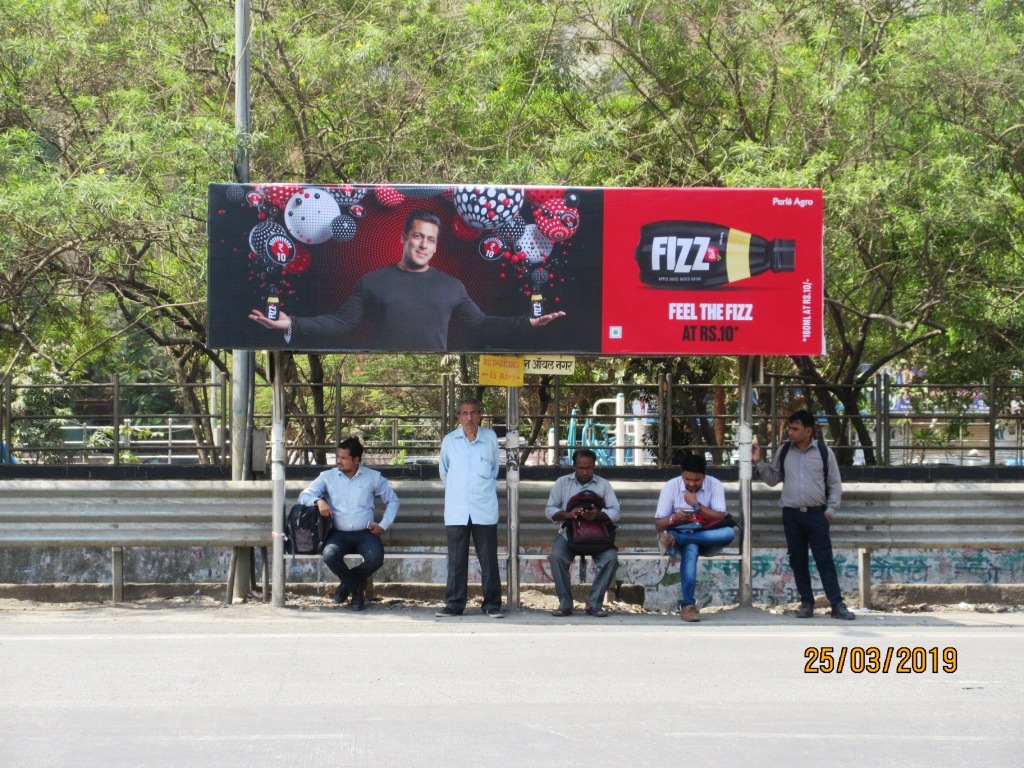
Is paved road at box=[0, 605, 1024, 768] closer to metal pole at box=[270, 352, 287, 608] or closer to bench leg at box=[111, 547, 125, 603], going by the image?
metal pole at box=[270, 352, 287, 608]

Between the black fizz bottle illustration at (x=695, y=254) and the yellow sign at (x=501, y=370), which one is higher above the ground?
the black fizz bottle illustration at (x=695, y=254)

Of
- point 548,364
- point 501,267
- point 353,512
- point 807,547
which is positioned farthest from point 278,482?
point 807,547

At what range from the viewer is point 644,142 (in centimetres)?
1557

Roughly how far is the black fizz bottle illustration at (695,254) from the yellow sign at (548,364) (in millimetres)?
982

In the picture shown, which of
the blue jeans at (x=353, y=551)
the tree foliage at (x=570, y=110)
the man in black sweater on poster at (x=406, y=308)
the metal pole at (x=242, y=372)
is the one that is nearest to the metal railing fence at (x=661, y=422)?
the tree foliage at (x=570, y=110)

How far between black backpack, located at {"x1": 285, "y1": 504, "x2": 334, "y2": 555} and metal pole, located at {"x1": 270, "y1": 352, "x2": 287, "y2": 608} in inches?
4.8

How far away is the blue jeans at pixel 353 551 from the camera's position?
9.92 meters

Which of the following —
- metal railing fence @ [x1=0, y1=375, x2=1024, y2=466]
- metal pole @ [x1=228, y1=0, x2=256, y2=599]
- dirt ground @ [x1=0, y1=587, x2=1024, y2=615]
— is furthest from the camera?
metal railing fence @ [x1=0, y1=375, x2=1024, y2=466]

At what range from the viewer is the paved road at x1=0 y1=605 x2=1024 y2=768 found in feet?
18.5

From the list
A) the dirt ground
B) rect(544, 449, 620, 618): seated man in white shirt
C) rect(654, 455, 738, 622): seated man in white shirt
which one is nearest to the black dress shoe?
the dirt ground

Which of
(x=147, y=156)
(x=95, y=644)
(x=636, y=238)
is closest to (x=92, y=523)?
(x=95, y=644)
